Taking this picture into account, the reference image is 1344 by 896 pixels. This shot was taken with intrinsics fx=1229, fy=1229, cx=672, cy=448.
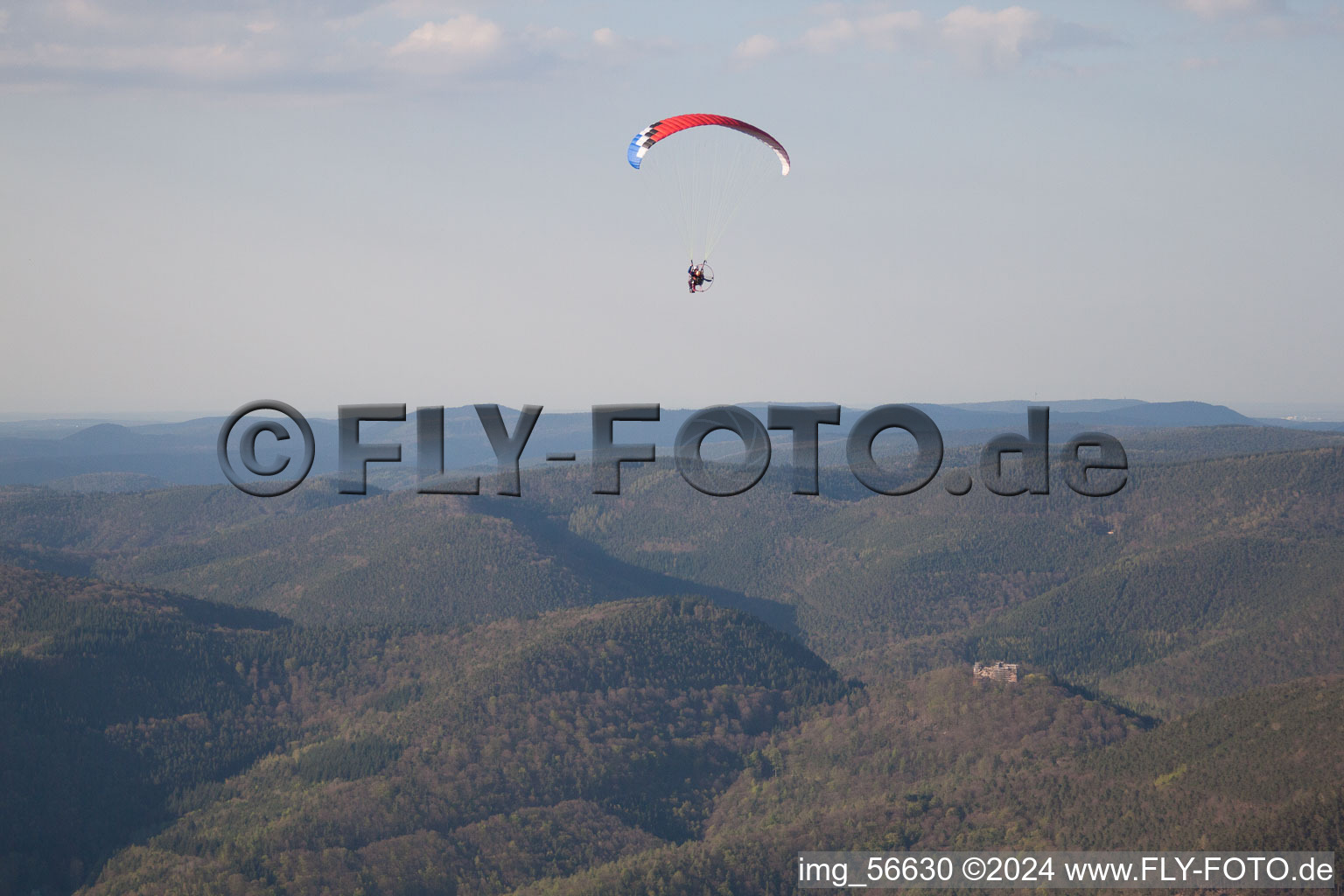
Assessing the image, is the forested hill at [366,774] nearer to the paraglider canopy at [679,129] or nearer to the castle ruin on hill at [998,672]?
the castle ruin on hill at [998,672]

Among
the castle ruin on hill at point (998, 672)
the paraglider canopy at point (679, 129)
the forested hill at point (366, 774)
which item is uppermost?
the paraglider canopy at point (679, 129)

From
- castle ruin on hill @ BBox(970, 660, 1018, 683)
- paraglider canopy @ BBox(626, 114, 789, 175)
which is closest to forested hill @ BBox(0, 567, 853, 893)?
castle ruin on hill @ BBox(970, 660, 1018, 683)

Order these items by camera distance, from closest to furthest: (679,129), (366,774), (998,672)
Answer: (679,129) → (366,774) → (998,672)

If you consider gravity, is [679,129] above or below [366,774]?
above

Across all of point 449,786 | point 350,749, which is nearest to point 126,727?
point 350,749

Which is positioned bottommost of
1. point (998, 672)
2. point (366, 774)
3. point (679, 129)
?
point (366, 774)

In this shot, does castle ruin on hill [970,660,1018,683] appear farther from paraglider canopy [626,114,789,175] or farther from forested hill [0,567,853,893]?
paraglider canopy [626,114,789,175]

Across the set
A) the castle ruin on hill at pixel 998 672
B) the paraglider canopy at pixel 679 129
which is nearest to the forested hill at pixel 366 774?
the castle ruin on hill at pixel 998 672

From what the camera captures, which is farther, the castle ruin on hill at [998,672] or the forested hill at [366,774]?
the castle ruin on hill at [998,672]

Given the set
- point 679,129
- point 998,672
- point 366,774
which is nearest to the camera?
point 679,129

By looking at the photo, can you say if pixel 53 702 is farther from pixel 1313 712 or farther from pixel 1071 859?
pixel 1313 712

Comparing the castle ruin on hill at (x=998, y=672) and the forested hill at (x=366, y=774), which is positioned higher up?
the castle ruin on hill at (x=998, y=672)

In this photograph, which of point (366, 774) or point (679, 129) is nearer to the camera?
point (679, 129)
